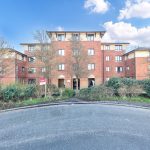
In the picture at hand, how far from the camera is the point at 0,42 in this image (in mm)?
17766

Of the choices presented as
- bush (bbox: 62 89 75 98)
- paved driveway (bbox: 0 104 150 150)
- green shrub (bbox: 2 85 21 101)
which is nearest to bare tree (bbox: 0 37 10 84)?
green shrub (bbox: 2 85 21 101)

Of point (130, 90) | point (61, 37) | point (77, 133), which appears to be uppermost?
point (61, 37)

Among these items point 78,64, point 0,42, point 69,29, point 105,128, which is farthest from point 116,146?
point 69,29

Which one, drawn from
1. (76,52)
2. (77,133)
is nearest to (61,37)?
(76,52)

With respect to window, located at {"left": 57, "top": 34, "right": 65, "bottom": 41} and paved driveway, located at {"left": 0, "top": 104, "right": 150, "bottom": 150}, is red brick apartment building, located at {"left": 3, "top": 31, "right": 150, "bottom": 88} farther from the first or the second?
paved driveway, located at {"left": 0, "top": 104, "right": 150, "bottom": 150}

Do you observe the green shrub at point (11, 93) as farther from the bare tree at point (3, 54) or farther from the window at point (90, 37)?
the window at point (90, 37)

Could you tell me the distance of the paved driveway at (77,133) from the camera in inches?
195

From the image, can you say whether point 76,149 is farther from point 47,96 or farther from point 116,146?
point 47,96

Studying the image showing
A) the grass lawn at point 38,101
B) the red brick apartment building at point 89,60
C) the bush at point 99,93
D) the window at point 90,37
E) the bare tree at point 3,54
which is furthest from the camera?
the window at point 90,37

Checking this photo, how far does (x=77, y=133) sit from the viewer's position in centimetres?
585

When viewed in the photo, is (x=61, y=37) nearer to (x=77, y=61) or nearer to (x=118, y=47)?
(x=77, y=61)

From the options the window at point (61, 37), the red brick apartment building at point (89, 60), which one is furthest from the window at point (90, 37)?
the window at point (61, 37)

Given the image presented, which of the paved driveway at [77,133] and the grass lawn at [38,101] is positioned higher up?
the grass lawn at [38,101]

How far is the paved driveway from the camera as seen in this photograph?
16.3 feet
